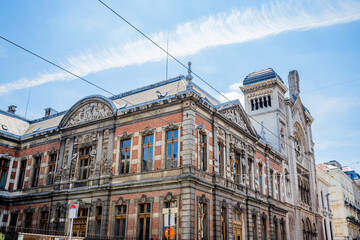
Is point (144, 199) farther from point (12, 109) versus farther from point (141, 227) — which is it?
point (12, 109)

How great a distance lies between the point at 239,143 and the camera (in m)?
29.9

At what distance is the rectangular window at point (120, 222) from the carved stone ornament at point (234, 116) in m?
10.9

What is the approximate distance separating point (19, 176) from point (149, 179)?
629 inches

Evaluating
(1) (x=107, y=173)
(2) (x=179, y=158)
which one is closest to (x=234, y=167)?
(2) (x=179, y=158)

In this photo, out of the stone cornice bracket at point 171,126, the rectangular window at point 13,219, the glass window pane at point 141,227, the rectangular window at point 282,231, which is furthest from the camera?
the rectangular window at point 282,231

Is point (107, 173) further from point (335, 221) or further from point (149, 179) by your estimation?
point (335, 221)

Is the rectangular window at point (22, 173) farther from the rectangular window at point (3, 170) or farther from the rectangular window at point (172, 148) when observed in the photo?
the rectangular window at point (172, 148)

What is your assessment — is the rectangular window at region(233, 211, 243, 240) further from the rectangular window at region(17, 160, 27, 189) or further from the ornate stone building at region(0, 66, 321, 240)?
the rectangular window at region(17, 160, 27, 189)

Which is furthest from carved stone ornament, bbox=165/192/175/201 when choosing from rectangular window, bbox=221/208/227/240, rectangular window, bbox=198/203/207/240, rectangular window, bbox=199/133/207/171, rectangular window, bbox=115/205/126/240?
rectangular window, bbox=221/208/227/240

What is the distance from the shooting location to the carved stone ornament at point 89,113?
1113 inches

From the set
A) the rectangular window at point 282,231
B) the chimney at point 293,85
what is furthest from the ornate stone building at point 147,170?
the chimney at point 293,85

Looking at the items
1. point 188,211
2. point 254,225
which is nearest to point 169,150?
point 188,211

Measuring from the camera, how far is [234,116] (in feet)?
97.0

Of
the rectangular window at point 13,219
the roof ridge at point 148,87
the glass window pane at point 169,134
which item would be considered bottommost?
the rectangular window at point 13,219
